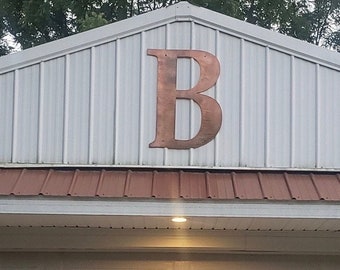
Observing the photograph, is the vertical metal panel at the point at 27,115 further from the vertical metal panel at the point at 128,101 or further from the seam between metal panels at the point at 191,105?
the seam between metal panels at the point at 191,105

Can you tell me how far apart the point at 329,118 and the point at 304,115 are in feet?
0.77

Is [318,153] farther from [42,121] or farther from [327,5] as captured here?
[327,5]

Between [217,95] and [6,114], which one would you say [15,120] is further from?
[217,95]

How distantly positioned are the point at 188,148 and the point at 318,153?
1.19 m

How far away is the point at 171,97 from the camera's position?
5977 mm

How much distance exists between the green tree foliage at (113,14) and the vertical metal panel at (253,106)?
28.8 ft

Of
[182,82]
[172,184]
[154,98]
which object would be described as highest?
[182,82]

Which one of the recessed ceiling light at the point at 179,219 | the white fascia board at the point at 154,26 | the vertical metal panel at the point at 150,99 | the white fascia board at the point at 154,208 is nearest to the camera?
the white fascia board at the point at 154,208

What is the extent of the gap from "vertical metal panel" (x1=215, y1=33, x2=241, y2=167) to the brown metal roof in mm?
210

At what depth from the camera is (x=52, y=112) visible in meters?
6.00

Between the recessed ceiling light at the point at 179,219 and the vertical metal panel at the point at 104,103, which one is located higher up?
the vertical metal panel at the point at 104,103

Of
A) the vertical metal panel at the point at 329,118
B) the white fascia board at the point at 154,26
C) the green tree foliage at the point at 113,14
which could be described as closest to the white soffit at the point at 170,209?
the vertical metal panel at the point at 329,118

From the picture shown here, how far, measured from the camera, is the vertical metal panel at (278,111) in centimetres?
596

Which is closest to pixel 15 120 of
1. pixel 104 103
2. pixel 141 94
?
pixel 104 103
